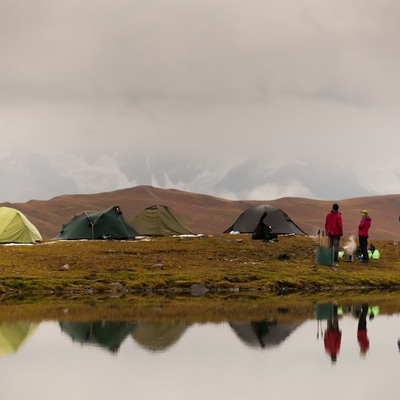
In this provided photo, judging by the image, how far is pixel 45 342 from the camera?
80.8ft

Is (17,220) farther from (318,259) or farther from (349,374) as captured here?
(349,374)

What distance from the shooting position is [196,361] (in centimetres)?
2116

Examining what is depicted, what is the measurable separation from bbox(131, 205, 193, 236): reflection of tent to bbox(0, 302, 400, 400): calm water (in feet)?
122

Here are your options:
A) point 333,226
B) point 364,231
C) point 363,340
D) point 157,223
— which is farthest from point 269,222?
point 363,340

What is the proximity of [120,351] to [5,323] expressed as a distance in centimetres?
716

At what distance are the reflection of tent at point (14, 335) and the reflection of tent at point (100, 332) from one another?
1.11m

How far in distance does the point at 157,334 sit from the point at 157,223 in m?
40.5

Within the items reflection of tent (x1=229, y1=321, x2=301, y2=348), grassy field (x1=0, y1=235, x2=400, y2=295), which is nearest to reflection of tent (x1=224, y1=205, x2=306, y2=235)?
grassy field (x1=0, y1=235, x2=400, y2=295)

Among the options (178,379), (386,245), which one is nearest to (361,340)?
(178,379)

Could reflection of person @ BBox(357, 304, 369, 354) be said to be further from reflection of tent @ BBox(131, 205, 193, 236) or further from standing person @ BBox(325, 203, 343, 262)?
reflection of tent @ BBox(131, 205, 193, 236)

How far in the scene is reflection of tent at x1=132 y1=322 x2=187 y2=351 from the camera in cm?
2405

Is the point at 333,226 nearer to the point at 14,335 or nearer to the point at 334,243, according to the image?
the point at 334,243

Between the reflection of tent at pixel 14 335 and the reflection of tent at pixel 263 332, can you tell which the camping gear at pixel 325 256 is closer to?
the reflection of tent at pixel 263 332

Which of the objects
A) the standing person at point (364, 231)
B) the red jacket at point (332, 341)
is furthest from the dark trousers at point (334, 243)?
the red jacket at point (332, 341)
